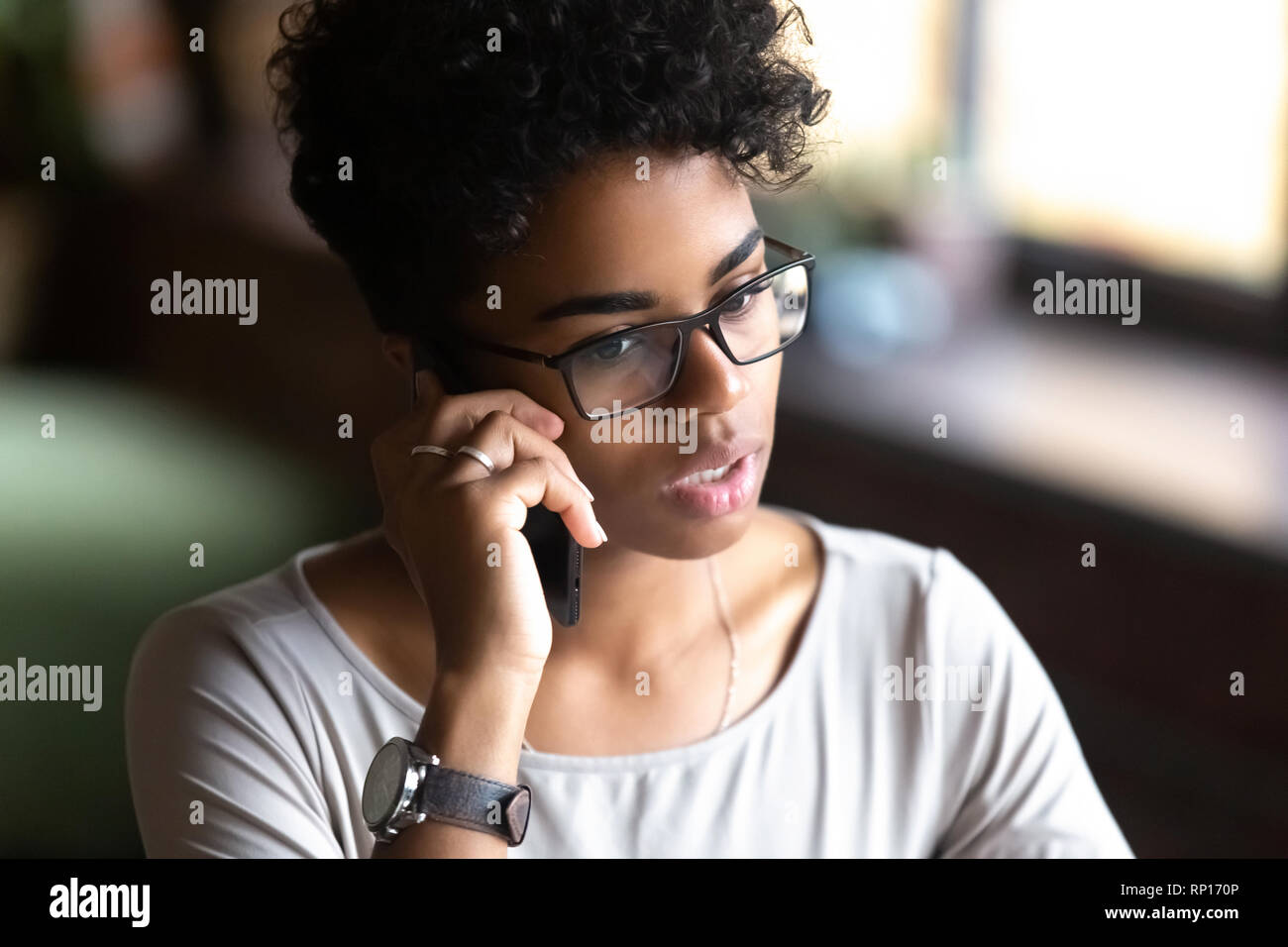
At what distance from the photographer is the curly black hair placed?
3.09 feet

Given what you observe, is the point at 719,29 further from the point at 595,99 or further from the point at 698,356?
the point at 698,356

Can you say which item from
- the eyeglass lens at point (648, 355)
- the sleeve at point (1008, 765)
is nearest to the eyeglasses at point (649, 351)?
the eyeglass lens at point (648, 355)

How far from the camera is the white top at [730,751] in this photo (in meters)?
1.06

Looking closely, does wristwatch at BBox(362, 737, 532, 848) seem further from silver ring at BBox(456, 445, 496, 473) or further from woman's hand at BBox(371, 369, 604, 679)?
silver ring at BBox(456, 445, 496, 473)

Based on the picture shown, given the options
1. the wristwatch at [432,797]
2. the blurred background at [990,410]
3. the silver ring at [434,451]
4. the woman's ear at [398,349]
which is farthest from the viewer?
the blurred background at [990,410]

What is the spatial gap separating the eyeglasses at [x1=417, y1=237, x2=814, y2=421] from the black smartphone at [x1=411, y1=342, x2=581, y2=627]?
0.03m

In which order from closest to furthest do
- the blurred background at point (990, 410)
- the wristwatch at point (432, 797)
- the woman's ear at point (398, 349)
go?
1. the wristwatch at point (432, 797)
2. the woman's ear at point (398, 349)
3. the blurred background at point (990, 410)

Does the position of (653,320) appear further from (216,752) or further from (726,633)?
(216,752)

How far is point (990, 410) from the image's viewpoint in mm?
2205

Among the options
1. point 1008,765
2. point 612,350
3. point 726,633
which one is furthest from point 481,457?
point 1008,765

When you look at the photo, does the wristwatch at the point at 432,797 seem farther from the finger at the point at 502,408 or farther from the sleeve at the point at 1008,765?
the sleeve at the point at 1008,765

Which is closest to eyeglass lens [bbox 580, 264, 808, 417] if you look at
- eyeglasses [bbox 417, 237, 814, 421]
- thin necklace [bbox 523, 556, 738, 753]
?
eyeglasses [bbox 417, 237, 814, 421]

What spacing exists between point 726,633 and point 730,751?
123mm
